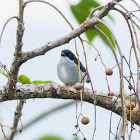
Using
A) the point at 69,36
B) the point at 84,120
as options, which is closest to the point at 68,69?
the point at 69,36

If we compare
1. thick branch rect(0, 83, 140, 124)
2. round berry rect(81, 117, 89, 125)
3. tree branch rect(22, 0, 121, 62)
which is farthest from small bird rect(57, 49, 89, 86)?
round berry rect(81, 117, 89, 125)

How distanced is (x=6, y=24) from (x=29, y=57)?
0.32 meters

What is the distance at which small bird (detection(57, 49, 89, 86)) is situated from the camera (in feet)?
10.6

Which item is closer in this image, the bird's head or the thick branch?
the thick branch

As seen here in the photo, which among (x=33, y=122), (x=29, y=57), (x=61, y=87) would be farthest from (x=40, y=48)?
(x=33, y=122)

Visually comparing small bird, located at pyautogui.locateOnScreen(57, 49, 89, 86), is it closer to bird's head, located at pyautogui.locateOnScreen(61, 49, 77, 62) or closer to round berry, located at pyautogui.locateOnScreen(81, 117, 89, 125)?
bird's head, located at pyautogui.locateOnScreen(61, 49, 77, 62)

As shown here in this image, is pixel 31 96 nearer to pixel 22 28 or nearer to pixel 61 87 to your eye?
pixel 61 87

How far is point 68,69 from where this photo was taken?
3.33 m

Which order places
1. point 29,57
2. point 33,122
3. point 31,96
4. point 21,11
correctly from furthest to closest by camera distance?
point 33,122, point 31,96, point 29,57, point 21,11

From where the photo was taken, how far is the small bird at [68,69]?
10.6 ft

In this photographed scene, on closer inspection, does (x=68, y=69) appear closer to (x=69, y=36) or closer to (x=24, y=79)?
(x=24, y=79)

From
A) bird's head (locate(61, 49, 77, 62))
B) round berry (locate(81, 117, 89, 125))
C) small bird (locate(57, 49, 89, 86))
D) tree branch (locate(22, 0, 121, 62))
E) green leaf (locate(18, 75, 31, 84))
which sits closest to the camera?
round berry (locate(81, 117, 89, 125))

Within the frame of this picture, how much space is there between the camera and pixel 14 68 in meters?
1.89

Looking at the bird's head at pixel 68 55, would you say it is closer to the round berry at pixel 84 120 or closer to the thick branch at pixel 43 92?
the thick branch at pixel 43 92
